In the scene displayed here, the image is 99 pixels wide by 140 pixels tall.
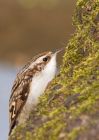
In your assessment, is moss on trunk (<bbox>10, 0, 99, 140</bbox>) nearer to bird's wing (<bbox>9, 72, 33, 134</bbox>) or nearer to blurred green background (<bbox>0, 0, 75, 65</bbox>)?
bird's wing (<bbox>9, 72, 33, 134</bbox>)

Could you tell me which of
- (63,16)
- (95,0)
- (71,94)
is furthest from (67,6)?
(71,94)

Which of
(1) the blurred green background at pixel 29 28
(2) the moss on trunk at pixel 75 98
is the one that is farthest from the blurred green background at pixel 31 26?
(2) the moss on trunk at pixel 75 98

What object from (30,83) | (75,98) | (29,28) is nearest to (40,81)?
(30,83)

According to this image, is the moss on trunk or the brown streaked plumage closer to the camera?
the moss on trunk

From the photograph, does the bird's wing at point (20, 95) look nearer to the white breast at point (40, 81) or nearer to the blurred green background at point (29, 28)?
the white breast at point (40, 81)

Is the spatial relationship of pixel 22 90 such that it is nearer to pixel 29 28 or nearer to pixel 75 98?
pixel 75 98

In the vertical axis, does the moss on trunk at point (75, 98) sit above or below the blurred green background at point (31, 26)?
below

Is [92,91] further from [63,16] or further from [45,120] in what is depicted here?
[63,16]

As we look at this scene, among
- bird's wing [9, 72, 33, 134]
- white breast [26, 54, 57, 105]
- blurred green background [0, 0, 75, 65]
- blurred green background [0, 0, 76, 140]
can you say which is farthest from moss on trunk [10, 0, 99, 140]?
blurred green background [0, 0, 75, 65]
